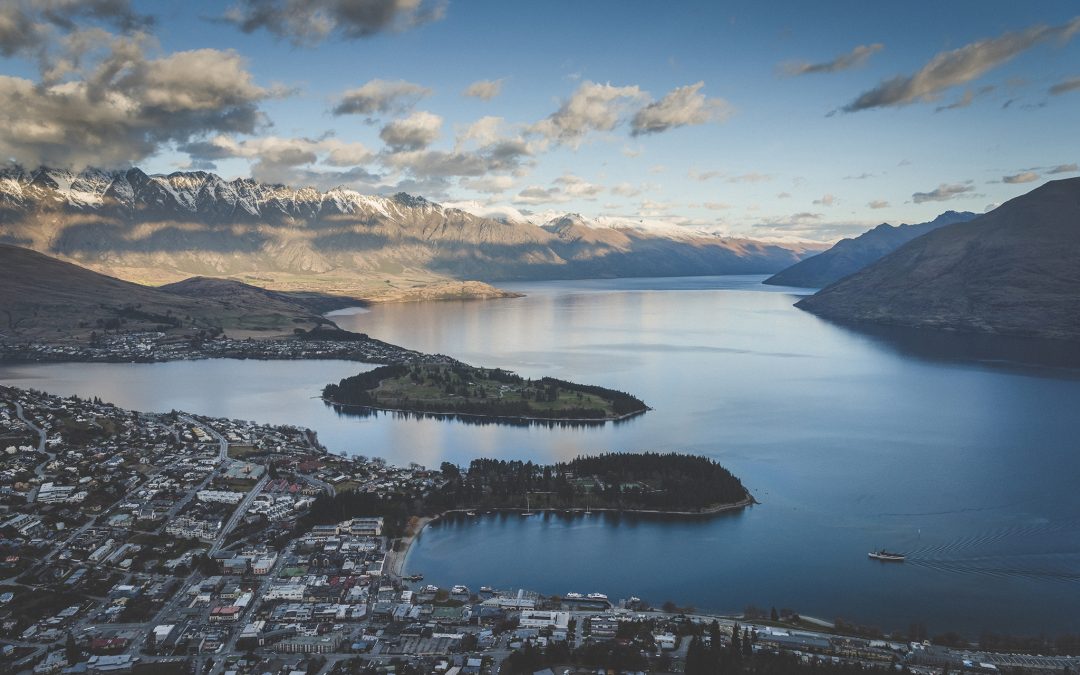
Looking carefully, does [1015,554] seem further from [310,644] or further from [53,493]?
[53,493]

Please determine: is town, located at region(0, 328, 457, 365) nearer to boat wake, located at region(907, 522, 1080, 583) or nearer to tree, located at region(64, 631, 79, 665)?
boat wake, located at region(907, 522, 1080, 583)

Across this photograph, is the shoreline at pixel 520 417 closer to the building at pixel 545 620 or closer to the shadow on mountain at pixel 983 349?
the building at pixel 545 620

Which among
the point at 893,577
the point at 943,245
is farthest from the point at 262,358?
the point at 943,245

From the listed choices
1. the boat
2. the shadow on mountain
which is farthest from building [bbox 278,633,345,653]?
the shadow on mountain

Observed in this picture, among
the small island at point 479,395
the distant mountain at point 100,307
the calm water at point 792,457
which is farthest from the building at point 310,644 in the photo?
the distant mountain at point 100,307

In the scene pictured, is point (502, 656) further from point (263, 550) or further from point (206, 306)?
point (206, 306)
